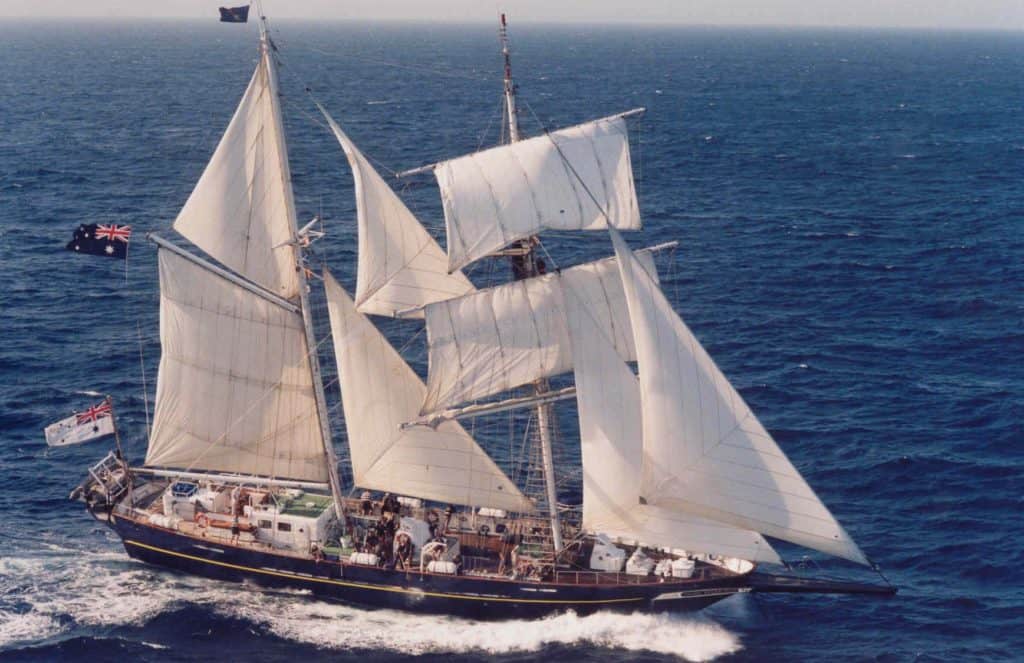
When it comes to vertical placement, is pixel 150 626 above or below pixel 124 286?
below

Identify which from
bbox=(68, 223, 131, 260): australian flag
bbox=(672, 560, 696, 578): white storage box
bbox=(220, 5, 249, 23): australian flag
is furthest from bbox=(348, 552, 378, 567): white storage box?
bbox=(220, 5, 249, 23): australian flag

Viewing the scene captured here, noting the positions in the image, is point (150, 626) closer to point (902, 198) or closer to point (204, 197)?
point (204, 197)

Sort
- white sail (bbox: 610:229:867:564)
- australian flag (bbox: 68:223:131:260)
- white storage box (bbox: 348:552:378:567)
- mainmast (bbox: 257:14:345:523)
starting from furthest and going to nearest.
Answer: australian flag (bbox: 68:223:131:260), white storage box (bbox: 348:552:378:567), mainmast (bbox: 257:14:345:523), white sail (bbox: 610:229:867:564)

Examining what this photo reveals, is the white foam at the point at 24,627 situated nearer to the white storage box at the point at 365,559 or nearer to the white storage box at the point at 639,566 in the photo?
the white storage box at the point at 365,559

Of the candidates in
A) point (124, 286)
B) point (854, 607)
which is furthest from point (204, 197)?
point (124, 286)

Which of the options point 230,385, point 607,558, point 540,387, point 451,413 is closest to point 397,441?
point 451,413

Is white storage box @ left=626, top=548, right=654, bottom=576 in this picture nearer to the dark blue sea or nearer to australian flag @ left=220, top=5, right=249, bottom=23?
the dark blue sea
